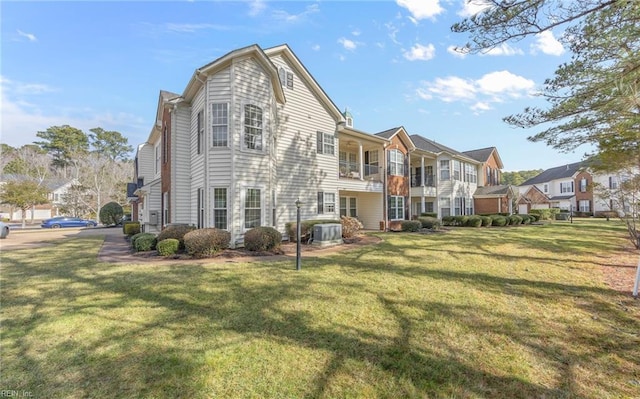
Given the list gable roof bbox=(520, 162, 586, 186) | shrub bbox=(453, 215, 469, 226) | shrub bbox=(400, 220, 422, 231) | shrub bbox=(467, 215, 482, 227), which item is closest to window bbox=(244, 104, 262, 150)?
shrub bbox=(400, 220, 422, 231)

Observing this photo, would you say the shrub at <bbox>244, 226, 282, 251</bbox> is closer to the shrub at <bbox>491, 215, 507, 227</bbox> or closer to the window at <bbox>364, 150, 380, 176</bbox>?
the window at <bbox>364, 150, 380, 176</bbox>

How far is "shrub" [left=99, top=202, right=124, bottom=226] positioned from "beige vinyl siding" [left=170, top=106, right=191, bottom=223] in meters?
23.7

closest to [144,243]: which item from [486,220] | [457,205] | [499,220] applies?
[486,220]

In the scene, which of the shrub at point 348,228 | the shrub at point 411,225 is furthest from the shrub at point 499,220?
the shrub at point 348,228

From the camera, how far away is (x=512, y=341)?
3.95 m

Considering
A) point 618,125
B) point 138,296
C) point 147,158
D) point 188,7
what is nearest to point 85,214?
point 147,158

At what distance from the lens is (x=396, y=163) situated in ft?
71.3

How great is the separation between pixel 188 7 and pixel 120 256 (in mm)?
10053

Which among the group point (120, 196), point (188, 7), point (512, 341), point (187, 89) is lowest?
point (512, 341)

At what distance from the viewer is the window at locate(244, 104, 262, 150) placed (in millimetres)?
11953

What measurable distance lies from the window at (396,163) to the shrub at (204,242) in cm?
1470

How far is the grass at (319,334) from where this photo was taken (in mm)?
3047

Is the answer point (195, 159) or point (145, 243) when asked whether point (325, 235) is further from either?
point (145, 243)

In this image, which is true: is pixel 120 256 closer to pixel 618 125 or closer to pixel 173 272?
pixel 173 272
